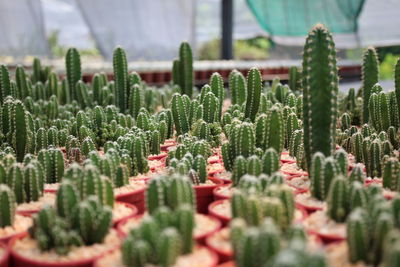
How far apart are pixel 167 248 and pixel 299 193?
1386mm

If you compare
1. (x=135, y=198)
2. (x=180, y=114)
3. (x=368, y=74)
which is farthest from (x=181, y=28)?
(x=135, y=198)

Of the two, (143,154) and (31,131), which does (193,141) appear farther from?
(31,131)

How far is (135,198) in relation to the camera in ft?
11.1

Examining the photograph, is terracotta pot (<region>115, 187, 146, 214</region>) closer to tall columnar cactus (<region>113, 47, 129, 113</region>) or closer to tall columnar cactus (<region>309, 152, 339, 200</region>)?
tall columnar cactus (<region>309, 152, 339, 200</region>)

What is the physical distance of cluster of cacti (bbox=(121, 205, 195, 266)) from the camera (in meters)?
2.15

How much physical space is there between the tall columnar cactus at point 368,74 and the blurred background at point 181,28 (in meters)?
5.14

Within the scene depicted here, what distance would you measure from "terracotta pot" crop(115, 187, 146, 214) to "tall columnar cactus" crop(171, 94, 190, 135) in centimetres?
159

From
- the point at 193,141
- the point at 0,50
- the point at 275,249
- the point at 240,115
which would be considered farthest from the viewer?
the point at 0,50

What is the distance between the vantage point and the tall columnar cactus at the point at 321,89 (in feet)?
11.1

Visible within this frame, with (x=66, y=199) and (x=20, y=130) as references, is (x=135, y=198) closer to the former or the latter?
(x=66, y=199)

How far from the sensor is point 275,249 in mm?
2033

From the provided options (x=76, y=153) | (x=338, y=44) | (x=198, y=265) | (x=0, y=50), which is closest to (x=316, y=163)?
(x=198, y=265)

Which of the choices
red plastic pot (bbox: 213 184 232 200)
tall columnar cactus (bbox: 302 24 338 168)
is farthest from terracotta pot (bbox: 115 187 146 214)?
tall columnar cactus (bbox: 302 24 338 168)

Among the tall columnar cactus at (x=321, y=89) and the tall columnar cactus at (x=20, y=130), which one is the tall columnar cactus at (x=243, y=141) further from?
the tall columnar cactus at (x=20, y=130)
